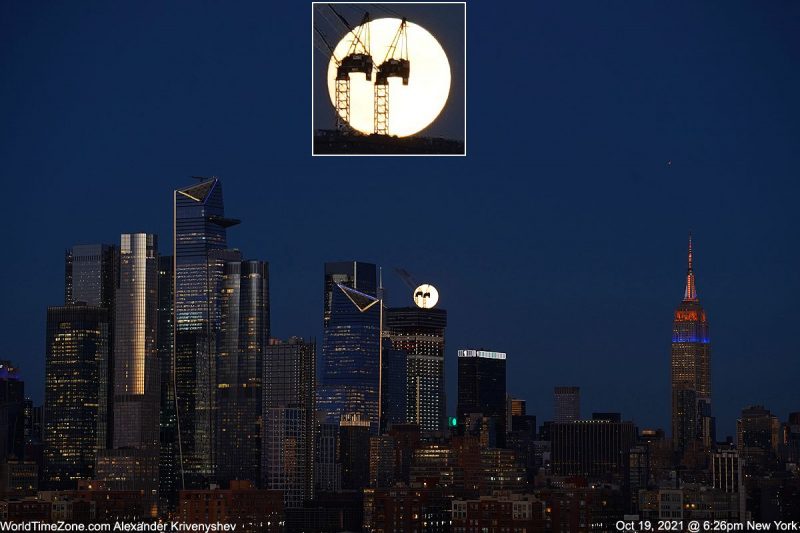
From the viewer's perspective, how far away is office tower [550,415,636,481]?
63.7 meters

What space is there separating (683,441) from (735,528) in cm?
3837

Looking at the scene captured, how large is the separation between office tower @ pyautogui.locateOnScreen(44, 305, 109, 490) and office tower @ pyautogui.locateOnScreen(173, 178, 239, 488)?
11.7 feet

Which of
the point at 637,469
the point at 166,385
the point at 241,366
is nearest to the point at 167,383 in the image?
the point at 166,385

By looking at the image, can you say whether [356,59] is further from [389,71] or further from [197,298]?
[197,298]

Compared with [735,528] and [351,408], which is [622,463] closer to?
[351,408]

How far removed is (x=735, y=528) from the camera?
105ft

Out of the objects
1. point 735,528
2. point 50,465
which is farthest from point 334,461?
point 735,528

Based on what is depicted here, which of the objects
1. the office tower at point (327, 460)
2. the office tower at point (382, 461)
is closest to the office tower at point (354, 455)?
the office tower at point (327, 460)

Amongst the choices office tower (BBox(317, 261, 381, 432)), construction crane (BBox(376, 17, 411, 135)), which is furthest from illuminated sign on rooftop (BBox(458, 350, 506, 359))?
construction crane (BBox(376, 17, 411, 135))

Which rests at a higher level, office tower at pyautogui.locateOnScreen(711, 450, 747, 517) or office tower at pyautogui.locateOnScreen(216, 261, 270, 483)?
office tower at pyautogui.locateOnScreen(216, 261, 270, 483)

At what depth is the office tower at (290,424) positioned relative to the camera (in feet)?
190

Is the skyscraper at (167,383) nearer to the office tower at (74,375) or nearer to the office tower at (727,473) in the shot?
the office tower at (74,375)

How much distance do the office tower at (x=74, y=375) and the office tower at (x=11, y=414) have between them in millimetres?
960

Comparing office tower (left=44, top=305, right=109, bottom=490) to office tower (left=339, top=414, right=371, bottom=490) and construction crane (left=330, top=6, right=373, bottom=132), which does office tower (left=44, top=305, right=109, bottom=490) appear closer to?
office tower (left=339, top=414, right=371, bottom=490)
